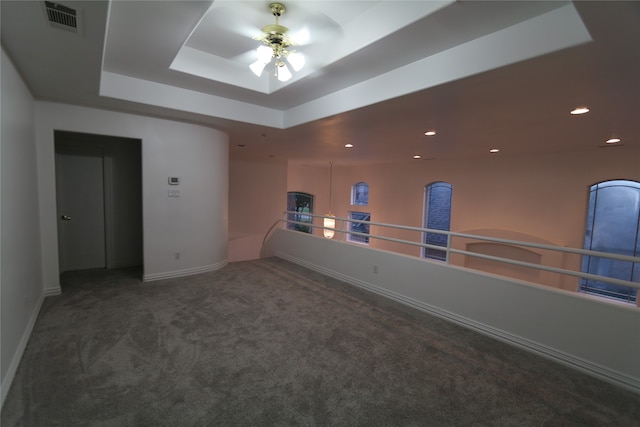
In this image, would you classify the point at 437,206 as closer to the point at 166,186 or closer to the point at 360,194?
the point at 360,194

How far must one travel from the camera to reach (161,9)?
7.24ft

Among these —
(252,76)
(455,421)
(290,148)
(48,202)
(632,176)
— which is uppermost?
(252,76)

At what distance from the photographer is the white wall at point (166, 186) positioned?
3.65 metres

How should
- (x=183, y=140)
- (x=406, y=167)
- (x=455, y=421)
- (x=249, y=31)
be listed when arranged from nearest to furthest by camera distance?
(x=455, y=421)
(x=249, y=31)
(x=183, y=140)
(x=406, y=167)

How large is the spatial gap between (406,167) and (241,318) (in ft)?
23.2

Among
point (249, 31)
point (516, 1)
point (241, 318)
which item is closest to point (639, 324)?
point (516, 1)

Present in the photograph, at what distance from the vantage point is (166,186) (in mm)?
4379

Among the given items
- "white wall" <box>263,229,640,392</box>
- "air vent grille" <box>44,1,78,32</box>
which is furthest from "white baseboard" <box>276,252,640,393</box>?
"air vent grille" <box>44,1,78,32</box>

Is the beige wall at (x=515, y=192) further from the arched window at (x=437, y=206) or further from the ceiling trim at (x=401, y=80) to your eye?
the ceiling trim at (x=401, y=80)

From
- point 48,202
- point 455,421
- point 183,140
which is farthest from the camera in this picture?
point 183,140

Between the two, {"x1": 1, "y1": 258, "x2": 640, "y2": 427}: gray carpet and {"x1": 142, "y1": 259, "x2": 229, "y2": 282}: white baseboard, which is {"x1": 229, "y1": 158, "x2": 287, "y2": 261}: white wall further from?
{"x1": 1, "y1": 258, "x2": 640, "y2": 427}: gray carpet

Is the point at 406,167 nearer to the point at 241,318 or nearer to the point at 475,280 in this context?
the point at 475,280

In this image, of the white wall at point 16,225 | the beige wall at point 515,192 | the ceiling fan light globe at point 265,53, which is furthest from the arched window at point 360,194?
the white wall at point 16,225

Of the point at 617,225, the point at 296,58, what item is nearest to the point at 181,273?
the point at 296,58
